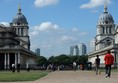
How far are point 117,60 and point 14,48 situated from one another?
38.6 metres

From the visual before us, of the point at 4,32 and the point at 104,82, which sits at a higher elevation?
the point at 4,32

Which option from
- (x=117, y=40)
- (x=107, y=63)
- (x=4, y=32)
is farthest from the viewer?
(x=117, y=40)

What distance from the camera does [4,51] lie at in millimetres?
161000

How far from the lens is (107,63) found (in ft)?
126

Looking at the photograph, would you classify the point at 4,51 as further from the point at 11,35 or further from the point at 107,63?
the point at 107,63

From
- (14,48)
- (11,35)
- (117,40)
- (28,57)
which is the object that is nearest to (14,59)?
(14,48)

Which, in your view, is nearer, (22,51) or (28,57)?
(22,51)

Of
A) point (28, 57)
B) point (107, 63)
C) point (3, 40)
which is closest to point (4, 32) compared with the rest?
point (3, 40)

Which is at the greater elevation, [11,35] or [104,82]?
[11,35]

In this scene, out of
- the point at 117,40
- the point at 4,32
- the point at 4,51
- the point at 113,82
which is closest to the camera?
the point at 113,82

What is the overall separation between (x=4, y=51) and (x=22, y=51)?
33.1 ft

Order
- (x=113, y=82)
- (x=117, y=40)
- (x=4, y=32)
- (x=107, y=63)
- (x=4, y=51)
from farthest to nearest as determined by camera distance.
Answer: (x=117, y=40) < (x=4, y=32) < (x=4, y=51) < (x=107, y=63) < (x=113, y=82)

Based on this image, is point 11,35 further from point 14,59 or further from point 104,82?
point 104,82

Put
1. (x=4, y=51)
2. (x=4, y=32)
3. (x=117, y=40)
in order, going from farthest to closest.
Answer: (x=117, y=40), (x=4, y=32), (x=4, y=51)
